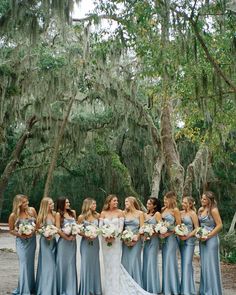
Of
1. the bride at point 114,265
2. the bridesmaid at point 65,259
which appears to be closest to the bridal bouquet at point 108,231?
the bride at point 114,265

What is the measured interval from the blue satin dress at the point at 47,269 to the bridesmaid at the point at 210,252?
221 cm

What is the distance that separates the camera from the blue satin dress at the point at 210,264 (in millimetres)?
7621

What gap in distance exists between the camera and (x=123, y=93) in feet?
57.3

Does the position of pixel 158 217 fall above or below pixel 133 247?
above

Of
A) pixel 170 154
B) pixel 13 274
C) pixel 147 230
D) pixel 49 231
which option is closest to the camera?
pixel 49 231

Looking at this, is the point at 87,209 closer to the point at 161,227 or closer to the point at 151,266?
the point at 161,227

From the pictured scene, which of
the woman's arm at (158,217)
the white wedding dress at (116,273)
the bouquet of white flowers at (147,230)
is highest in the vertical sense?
the woman's arm at (158,217)

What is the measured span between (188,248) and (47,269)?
7.04 ft

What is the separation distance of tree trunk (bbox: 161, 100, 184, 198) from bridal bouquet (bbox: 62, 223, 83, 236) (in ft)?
29.8

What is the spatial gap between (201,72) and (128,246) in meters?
4.78

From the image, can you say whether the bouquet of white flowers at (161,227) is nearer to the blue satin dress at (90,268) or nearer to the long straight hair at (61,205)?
the blue satin dress at (90,268)

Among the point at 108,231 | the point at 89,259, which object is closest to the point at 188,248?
the point at 108,231

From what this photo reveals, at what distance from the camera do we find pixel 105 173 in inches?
1038

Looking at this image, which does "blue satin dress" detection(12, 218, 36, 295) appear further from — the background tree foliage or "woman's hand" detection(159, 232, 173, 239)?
the background tree foliage
